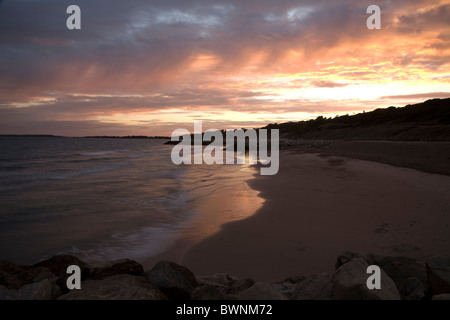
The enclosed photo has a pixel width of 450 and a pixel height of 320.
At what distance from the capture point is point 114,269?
3.64 m

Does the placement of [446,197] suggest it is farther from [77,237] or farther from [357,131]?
[357,131]

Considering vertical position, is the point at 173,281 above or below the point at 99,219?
above

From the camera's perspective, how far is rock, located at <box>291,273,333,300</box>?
124 inches

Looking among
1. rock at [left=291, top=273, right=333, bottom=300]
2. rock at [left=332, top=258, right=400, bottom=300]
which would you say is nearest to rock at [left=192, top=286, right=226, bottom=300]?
rock at [left=291, top=273, right=333, bottom=300]

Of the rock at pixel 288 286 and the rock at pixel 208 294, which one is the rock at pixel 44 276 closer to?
the rock at pixel 208 294

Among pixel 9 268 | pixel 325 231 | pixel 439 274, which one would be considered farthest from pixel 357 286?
pixel 9 268

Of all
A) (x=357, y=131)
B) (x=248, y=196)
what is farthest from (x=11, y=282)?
(x=357, y=131)

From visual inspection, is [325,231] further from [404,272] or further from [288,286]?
[288,286]

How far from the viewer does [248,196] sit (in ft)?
35.7

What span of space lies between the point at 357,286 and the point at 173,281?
6.43 ft

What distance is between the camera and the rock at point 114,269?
362cm

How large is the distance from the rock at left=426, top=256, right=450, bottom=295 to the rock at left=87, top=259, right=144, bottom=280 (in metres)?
3.30

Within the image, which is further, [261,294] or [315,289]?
[315,289]
